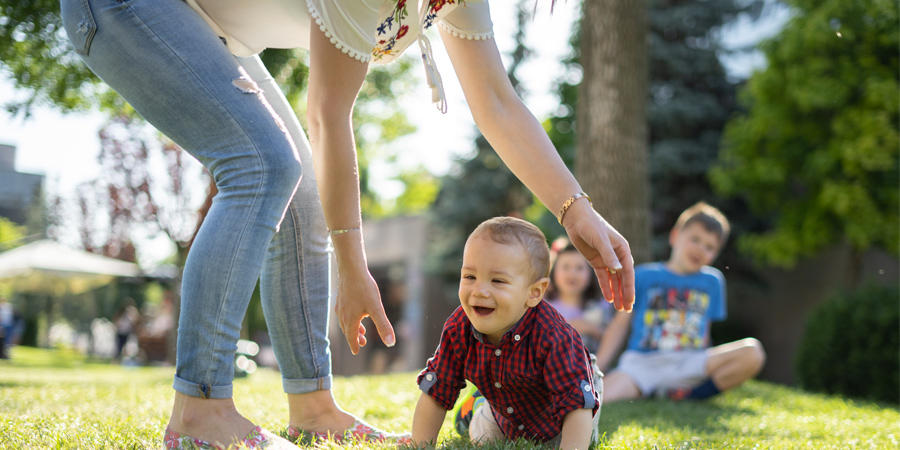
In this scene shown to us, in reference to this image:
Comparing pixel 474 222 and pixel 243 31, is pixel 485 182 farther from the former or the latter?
pixel 243 31

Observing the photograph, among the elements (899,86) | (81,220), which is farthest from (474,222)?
(81,220)

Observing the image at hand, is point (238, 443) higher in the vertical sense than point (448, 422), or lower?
higher

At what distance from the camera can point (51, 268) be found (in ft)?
56.1

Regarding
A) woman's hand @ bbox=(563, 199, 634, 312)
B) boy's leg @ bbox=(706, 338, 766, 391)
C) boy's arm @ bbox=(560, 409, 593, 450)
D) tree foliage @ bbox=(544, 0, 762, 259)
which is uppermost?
tree foliage @ bbox=(544, 0, 762, 259)

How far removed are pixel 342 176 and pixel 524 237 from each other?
565 millimetres

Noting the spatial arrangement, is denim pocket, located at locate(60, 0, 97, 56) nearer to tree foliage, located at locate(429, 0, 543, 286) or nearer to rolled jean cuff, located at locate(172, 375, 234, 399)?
rolled jean cuff, located at locate(172, 375, 234, 399)

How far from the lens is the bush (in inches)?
248

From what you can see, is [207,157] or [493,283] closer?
[207,157]

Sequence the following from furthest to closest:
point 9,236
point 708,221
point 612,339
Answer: point 9,236 → point 612,339 → point 708,221

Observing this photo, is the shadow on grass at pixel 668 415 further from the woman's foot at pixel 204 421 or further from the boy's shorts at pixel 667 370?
the woman's foot at pixel 204 421

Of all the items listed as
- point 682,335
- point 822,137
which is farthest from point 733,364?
point 822,137

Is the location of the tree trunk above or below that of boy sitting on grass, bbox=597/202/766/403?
above

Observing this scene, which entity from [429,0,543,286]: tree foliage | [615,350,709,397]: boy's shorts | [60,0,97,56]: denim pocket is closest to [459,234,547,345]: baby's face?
[60,0,97,56]: denim pocket

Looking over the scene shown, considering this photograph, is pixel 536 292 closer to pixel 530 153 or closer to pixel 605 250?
pixel 605 250
